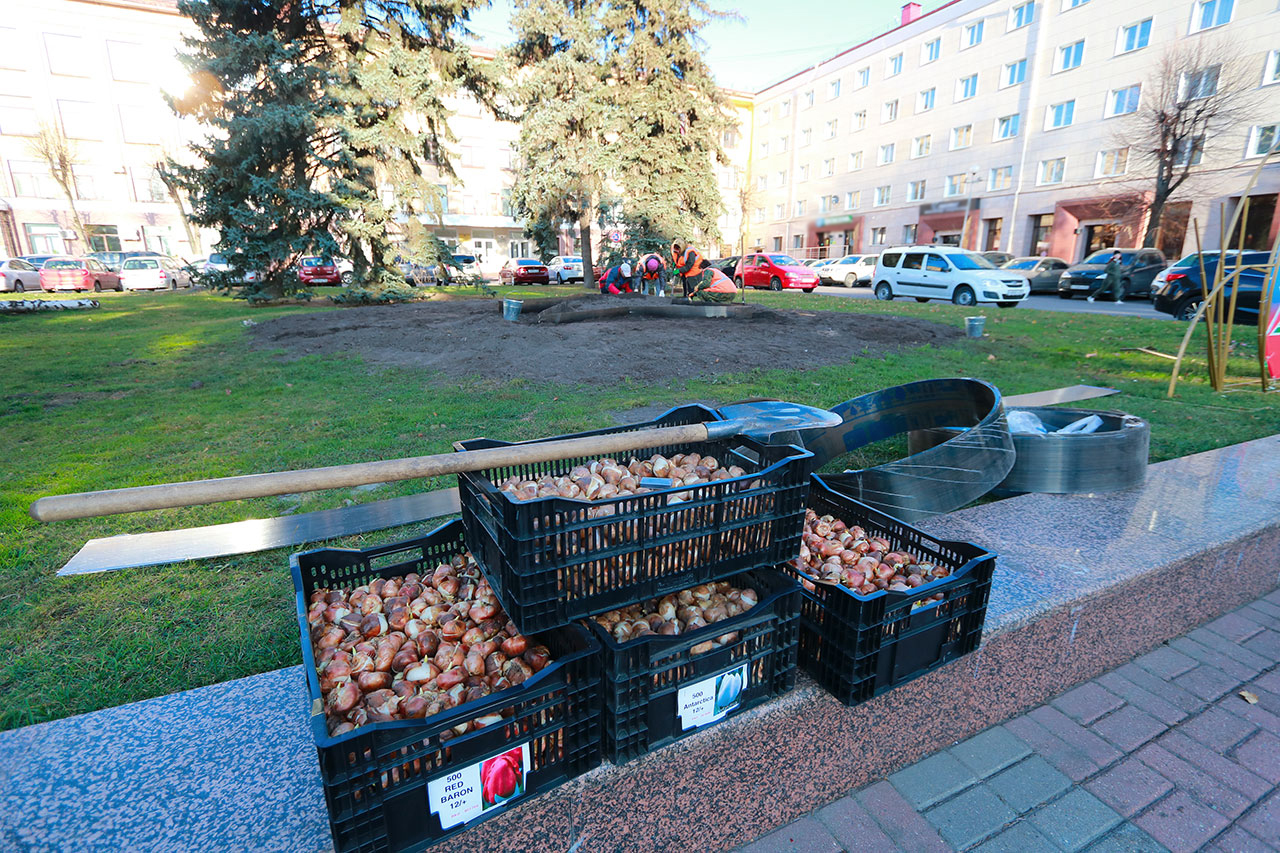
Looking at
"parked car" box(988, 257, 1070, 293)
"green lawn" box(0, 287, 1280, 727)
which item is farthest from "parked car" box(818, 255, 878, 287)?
"green lawn" box(0, 287, 1280, 727)

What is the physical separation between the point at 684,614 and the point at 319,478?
38.6 inches

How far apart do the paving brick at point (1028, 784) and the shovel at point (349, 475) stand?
1332mm

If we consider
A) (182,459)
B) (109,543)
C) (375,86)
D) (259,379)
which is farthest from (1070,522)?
(375,86)

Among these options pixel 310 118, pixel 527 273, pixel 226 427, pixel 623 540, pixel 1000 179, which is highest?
pixel 1000 179

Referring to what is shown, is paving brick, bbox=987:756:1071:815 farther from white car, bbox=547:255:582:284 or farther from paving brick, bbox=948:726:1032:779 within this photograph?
white car, bbox=547:255:582:284

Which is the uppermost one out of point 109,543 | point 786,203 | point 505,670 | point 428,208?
point 786,203

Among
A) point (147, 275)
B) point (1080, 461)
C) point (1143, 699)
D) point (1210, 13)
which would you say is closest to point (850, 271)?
point (1210, 13)

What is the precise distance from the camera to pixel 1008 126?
31297mm

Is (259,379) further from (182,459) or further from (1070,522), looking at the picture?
(1070,522)

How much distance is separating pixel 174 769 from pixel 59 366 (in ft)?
33.3

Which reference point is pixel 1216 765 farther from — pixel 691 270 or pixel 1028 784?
pixel 691 270

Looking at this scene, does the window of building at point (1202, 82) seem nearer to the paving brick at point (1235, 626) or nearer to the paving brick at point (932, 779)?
the paving brick at point (1235, 626)

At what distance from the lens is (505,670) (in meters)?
→ 1.49

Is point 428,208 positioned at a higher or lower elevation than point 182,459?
higher
